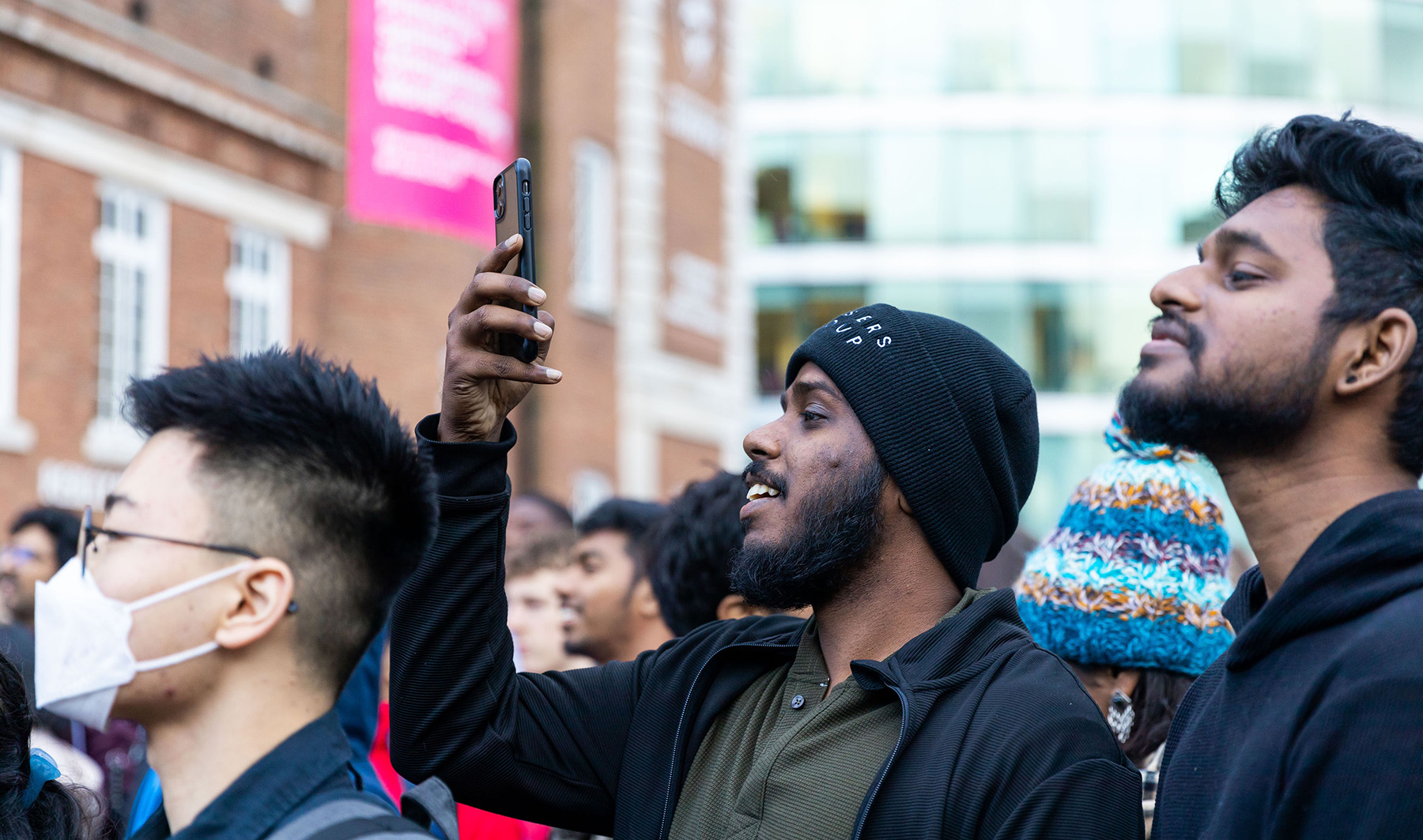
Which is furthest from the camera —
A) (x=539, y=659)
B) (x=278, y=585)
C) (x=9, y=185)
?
(x=9, y=185)

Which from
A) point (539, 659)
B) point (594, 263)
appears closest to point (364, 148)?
point (594, 263)

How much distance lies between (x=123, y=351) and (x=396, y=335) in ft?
12.6

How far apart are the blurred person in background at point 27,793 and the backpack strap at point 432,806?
23.2 inches

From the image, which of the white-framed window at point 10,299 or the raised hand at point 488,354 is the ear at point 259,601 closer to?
the raised hand at point 488,354

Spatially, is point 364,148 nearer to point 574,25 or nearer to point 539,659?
point 574,25

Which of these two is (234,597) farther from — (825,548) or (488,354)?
(825,548)

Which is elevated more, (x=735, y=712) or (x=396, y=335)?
(x=396, y=335)

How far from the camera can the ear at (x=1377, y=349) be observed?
8.04 feet

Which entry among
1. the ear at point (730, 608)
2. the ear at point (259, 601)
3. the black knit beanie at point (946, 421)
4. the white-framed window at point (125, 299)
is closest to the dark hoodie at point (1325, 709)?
the black knit beanie at point (946, 421)

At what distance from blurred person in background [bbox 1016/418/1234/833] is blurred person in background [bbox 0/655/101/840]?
81.0 inches

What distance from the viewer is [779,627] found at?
3258 millimetres

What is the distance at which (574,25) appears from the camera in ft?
69.8

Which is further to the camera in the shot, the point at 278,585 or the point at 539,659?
the point at 539,659

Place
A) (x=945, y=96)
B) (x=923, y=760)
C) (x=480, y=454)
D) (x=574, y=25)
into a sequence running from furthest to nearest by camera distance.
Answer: (x=945, y=96) → (x=574, y=25) → (x=480, y=454) → (x=923, y=760)
